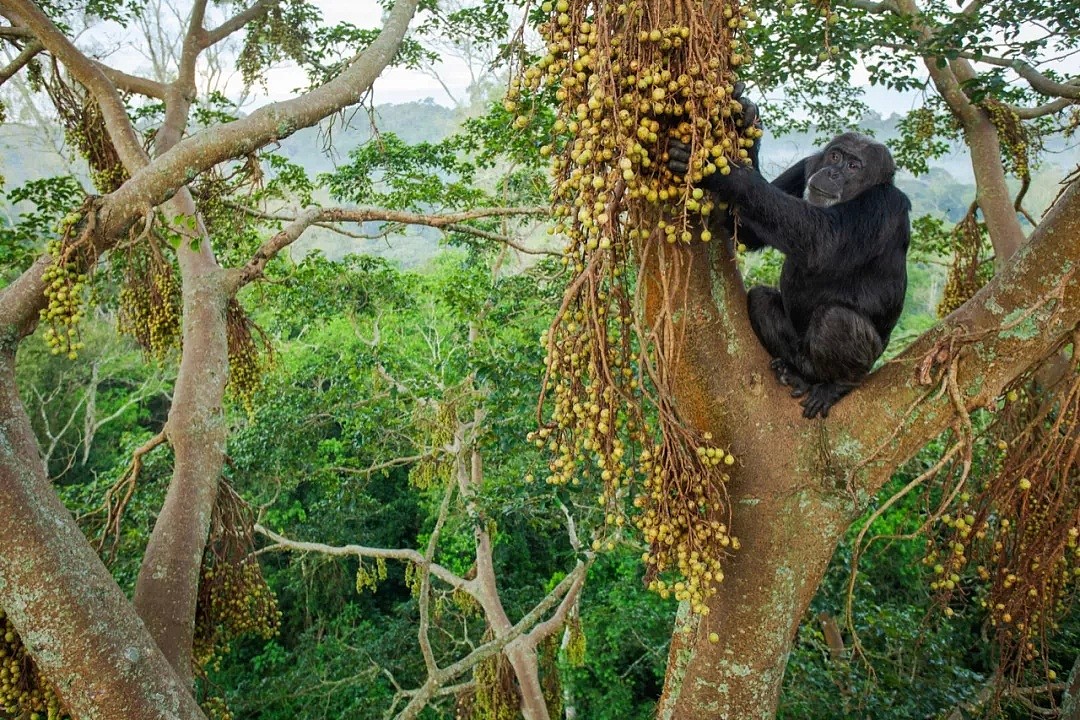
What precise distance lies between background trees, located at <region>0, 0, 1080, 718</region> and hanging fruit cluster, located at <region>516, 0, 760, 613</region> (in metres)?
0.12

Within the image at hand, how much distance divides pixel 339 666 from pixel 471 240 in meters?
6.95

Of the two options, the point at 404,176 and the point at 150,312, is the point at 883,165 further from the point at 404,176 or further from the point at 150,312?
the point at 404,176

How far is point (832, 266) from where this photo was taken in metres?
2.54

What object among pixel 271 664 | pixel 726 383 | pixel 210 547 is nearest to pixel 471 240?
pixel 210 547

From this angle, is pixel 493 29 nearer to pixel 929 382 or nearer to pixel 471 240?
pixel 471 240

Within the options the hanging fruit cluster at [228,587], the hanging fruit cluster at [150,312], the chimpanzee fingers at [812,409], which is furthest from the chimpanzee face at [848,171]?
the hanging fruit cluster at [150,312]

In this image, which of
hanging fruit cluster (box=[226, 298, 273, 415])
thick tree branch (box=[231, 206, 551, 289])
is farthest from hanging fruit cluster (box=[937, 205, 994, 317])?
hanging fruit cluster (box=[226, 298, 273, 415])

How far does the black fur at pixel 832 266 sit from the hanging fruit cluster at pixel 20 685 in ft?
8.66

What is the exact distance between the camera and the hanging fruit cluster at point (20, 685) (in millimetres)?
2406

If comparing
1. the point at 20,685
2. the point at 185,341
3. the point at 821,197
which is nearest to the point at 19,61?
the point at 185,341

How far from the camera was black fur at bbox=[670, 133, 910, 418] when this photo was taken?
85.5 inches

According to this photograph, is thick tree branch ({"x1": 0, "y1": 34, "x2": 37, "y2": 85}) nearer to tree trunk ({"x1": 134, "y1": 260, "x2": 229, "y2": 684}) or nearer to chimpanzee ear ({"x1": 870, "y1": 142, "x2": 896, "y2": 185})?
tree trunk ({"x1": 134, "y1": 260, "x2": 229, "y2": 684})

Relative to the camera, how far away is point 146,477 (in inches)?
302

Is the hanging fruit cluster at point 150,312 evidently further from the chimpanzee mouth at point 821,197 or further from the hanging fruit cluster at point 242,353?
the chimpanzee mouth at point 821,197
